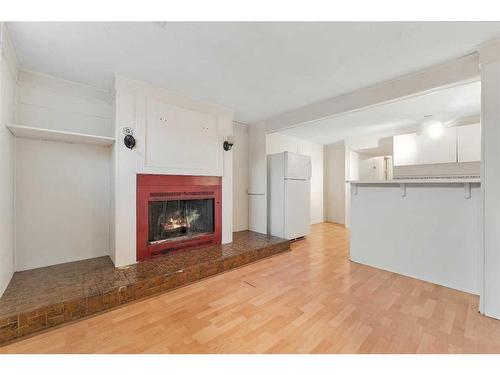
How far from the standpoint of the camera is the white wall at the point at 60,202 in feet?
8.01

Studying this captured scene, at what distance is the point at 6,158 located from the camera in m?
2.02

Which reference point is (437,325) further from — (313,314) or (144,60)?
(144,60)

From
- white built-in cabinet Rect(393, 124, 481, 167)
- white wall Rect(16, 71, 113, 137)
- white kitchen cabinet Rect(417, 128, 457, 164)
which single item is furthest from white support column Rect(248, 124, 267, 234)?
white kitchen cabinet Rect(417, 128, 457, 164)

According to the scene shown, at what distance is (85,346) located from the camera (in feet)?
4.83

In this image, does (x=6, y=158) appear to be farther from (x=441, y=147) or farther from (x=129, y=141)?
(x=441, y=147)

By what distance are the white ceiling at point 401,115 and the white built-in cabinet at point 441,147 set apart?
351 millimetres

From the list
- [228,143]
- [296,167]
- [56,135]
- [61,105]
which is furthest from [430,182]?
[61,105]

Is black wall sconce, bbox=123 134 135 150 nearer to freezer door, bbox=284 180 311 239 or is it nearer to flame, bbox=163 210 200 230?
flame, bbox=163 210 200 230

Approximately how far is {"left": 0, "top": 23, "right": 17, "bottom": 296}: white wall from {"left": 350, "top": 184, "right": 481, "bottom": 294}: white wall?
4.07 metres

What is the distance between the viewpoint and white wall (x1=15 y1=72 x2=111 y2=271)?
2.44 meters
